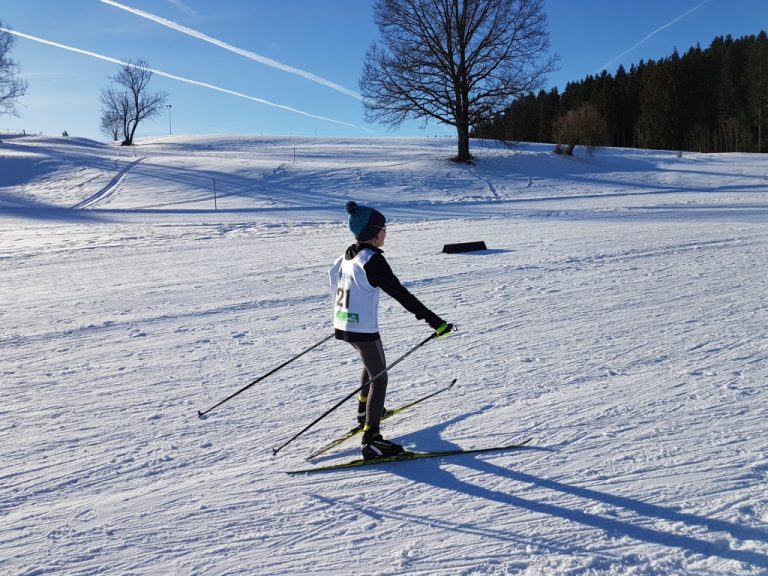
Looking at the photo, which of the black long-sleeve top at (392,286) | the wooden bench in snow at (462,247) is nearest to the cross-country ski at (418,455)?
the black long-sleeve top at (392,286)

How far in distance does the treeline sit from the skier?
5947 cm

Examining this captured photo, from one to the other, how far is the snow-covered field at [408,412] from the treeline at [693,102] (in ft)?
180

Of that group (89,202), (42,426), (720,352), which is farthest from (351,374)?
(89,202)

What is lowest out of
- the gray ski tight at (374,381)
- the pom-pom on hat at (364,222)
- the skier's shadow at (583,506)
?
the skier's shadow at (583,506)

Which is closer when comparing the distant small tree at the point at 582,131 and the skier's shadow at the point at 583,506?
the skier's shadow at the point at 583,506

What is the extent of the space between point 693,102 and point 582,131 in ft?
135

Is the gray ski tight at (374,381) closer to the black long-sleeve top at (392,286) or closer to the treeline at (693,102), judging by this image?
the black long-sleeve top at (392,286)

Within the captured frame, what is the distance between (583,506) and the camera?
312cm

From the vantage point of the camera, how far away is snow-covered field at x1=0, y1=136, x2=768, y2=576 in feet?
9.49

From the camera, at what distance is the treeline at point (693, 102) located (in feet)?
194

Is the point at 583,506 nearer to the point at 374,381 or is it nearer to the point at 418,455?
the point at 418,455

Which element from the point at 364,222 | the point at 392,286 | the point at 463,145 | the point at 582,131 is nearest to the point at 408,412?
the point at 392,286

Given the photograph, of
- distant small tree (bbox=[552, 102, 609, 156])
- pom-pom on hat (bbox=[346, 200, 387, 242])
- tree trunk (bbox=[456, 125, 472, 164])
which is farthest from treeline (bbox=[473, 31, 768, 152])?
pom-pom on hat (bbox=[346, 200, 387, 242])

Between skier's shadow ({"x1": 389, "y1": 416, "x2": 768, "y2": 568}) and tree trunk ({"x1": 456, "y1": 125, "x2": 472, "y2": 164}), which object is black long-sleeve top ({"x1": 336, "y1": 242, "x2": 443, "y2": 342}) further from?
tree trunk ({"x1": 456, "y1": 125, "x2": 472, "y2": 164})
